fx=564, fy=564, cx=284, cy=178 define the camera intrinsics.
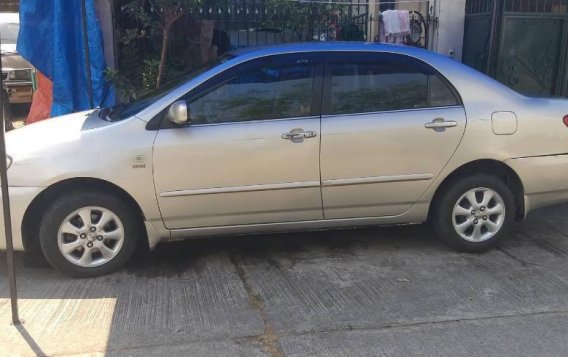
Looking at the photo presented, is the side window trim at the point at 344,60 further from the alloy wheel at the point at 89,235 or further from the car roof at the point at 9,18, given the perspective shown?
the car roof at the point at 9,18

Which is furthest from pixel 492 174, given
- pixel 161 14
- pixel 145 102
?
pixel 161 14

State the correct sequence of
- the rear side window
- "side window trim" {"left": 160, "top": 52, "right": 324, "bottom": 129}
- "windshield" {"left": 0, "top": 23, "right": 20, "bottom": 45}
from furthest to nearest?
"windshield" {"left": 0, "top": 23, "right": 20, "bottom": 45}, the rear side window, "side window trim" {"left": 160, "top": 52, "right": 324, "bottom": 129}

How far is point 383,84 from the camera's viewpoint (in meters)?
4.52

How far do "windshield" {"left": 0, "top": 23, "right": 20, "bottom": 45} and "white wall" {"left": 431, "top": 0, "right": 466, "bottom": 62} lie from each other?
301 inches

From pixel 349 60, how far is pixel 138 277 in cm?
235

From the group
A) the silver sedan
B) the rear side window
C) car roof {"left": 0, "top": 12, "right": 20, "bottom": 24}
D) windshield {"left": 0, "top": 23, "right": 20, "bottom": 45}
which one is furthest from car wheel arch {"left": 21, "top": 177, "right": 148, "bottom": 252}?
car roof {"left": 0, "top": 12, "right": 20, "bottom": 24}

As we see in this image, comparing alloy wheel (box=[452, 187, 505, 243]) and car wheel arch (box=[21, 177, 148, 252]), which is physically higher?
car wheel arch (box=[21, 177, 148, 252])

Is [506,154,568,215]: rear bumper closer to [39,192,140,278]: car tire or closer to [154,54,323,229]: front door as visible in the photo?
[154,54,323,229]: front door

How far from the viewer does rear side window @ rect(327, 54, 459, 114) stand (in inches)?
174

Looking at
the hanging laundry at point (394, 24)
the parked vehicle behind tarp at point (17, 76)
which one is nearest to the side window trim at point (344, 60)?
the hanging laundry at point (394, 24)

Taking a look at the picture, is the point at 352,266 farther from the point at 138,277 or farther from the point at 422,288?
the point at 138,277

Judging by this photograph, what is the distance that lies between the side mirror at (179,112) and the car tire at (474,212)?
2157mm

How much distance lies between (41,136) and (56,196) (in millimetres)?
452

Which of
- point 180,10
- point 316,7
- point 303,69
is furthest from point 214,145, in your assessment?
point 316,7
